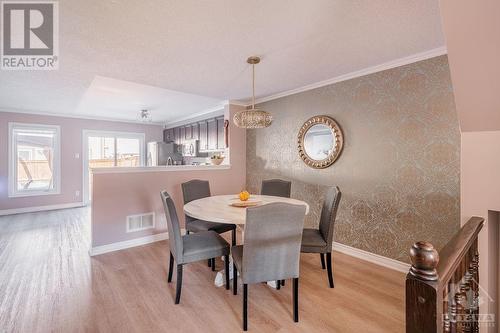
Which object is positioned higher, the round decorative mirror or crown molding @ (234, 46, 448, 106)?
crown molding @ (234, 46, 448, 106)

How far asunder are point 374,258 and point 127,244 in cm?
333

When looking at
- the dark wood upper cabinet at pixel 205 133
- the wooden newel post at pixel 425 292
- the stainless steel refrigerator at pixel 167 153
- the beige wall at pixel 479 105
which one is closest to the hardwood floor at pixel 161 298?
the beige wall at pixel 479 105

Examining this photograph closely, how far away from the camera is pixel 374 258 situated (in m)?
2.90

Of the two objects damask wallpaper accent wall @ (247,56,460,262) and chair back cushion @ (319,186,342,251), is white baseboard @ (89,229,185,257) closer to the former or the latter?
damask wallpaper accent wall @ (247,56,460,262)

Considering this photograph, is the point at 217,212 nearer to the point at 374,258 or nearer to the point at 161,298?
the point at 161,298

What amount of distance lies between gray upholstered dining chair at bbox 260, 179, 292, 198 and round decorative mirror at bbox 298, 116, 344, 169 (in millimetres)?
542

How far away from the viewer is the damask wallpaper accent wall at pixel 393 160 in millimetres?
2373

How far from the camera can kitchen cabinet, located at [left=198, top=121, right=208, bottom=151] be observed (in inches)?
215

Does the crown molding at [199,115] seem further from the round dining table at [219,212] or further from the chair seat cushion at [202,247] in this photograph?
the chair seat cushion at [202,247]

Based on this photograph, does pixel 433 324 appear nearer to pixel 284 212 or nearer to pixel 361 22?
pixel 284 212

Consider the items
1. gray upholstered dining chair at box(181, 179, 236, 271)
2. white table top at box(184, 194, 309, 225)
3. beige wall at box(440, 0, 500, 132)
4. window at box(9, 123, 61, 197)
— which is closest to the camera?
beige wall at box(440, 0, 500, 132)

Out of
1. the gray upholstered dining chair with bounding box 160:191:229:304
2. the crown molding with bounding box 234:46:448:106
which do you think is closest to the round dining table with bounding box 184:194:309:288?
the gray upholstered dining chair with bounding box 160:191:229:304

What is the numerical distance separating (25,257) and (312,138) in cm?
414

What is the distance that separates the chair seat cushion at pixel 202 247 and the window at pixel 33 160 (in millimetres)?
5570
